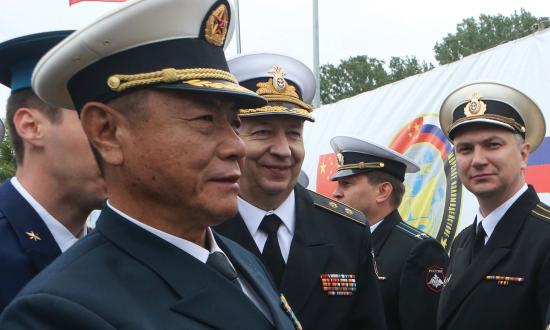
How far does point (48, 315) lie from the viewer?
118cm

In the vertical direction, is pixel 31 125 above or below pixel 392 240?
above

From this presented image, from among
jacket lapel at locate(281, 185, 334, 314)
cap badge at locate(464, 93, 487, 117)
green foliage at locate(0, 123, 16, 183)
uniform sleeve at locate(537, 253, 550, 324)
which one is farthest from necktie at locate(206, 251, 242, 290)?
green foliage at locate(0, 123, 16, 183)

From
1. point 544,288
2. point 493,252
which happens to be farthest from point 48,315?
point 493,252

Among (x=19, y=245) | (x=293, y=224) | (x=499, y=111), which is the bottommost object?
(x=293, y=224)

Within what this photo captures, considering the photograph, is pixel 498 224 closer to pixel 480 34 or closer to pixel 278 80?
pixel 278 80

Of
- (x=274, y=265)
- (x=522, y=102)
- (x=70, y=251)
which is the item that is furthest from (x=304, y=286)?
(x=522, y=102)

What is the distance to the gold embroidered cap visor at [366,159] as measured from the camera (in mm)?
4473

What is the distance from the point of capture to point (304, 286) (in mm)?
2436

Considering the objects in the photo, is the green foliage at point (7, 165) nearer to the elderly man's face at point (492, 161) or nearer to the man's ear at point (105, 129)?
the elderly man's face at point (492, 161)

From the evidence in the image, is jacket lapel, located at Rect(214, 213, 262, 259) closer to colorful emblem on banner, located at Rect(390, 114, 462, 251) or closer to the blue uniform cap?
the blue uniform cap

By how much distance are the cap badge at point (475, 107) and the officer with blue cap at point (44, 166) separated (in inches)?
87.1

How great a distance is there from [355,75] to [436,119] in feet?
174

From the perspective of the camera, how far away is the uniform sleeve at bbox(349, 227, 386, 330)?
98.0 inches

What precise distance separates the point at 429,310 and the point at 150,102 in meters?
2.67
